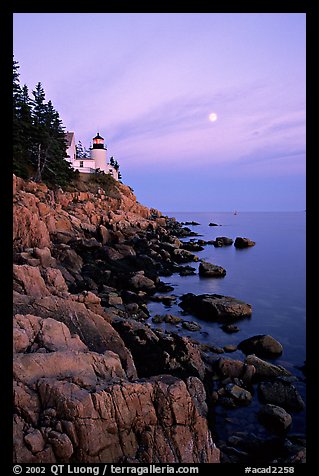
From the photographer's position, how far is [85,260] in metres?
24.8

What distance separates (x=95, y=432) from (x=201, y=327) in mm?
11026

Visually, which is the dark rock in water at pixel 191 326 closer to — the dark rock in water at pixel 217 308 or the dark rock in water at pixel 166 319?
the dark rock in water at pixel 166 319

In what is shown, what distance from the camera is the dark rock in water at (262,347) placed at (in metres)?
13.3

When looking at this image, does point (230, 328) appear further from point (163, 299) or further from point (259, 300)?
point (259, 300)

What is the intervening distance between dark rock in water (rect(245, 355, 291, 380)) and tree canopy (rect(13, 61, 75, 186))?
30394 millimetres

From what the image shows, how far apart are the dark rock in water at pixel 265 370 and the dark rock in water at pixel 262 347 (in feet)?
5.25

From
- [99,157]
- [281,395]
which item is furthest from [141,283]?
[99,157]

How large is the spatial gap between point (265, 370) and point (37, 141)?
38.0m

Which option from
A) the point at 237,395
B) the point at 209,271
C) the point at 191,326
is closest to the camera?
the point at 237,395

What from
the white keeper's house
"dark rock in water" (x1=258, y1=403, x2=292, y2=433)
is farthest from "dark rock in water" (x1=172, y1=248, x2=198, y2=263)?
the white keeper's house

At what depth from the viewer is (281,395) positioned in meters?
9.83
